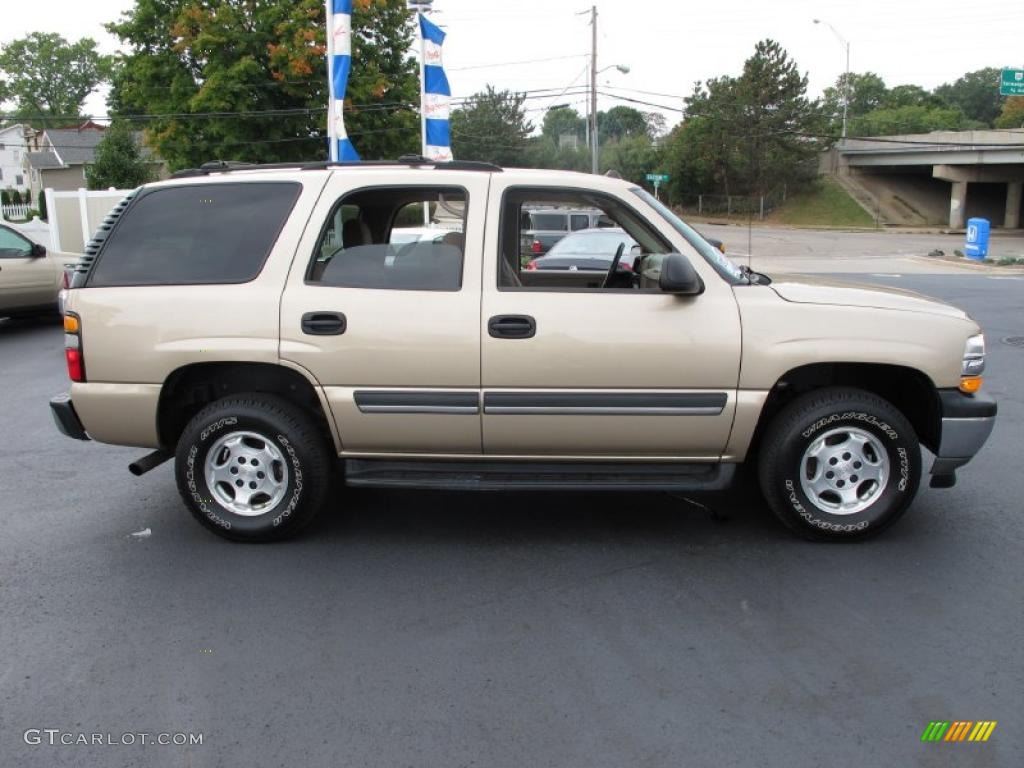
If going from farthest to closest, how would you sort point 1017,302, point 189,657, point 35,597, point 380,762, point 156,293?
point 1017,302, point 156,293, point 35,597, point 189,657, point 380,762

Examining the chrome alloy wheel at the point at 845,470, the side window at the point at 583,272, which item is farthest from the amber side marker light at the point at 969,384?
the side window at the point at 583,272

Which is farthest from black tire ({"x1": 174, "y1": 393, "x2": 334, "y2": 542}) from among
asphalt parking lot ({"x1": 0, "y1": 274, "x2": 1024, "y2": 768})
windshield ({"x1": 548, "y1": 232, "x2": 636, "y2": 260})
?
windshield ({"x1": 548, "y1": 232, "x2": 636, "y2": 260})

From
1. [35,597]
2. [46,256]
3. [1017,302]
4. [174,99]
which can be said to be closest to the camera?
[35,597]

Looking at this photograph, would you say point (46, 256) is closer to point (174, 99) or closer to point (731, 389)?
point (731, 389)

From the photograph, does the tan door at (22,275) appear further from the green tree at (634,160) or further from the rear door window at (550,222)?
the green tree at (634,160)

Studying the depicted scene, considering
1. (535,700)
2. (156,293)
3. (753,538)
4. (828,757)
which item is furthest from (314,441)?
(828,757)

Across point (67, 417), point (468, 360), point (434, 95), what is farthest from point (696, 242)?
point (434, 95)

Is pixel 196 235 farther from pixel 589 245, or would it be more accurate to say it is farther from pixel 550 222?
pixel 550 222

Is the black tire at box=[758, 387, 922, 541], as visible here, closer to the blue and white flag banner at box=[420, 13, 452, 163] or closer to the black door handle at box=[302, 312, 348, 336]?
the black door handle at box=[302, 312, 348, 336]

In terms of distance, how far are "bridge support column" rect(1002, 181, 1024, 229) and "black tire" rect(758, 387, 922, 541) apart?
68058 mm

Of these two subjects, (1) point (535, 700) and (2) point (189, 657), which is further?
(2) point (189, 657)

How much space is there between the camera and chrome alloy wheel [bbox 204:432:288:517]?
4.77 meters

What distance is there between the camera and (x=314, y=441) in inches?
186

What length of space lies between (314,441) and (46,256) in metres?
10.2
